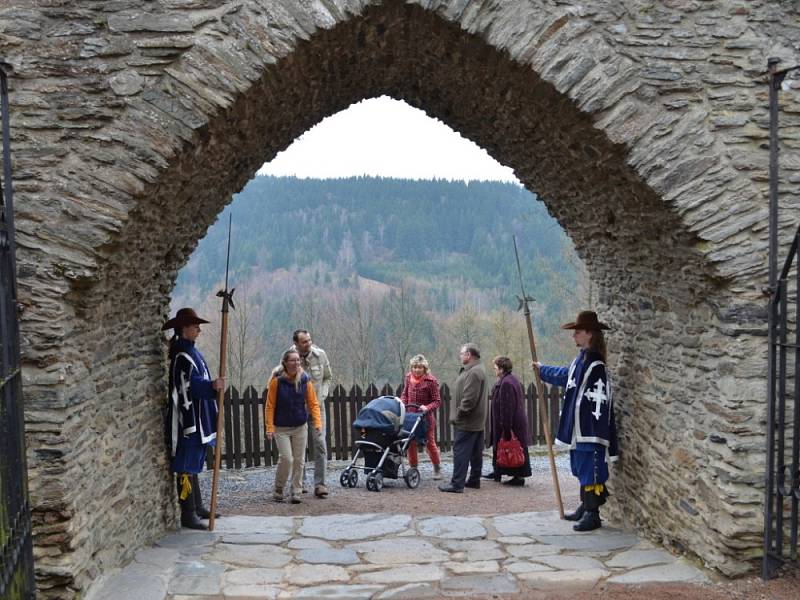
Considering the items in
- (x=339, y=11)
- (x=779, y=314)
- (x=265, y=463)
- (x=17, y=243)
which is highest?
(x=339, y=11)

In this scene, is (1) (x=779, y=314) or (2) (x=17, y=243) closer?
(2) (x=17, y=243)

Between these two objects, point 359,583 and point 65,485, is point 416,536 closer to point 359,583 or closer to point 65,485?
point 359,583

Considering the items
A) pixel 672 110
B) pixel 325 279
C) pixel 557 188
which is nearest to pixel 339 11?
pixel 672 110

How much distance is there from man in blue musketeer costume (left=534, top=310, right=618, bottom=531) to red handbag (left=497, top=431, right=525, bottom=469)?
266 centimetres

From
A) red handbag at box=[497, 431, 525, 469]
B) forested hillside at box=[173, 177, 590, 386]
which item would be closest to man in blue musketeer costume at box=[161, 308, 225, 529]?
red handbag at box=[497, 431, 525, 469]

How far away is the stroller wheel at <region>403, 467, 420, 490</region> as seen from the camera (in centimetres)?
910

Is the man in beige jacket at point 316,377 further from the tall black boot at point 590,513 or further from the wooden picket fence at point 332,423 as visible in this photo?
the tall black boot at point 590,513

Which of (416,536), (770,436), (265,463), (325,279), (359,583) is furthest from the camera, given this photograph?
(325,279)

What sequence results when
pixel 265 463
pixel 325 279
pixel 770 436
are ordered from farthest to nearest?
1. pixel 325 279
2. pixel 265 463
3. pixel 770 436

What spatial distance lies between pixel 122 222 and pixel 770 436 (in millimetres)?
4106

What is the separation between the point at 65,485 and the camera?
14.3ft

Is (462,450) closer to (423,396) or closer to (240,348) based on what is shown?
(423,396)

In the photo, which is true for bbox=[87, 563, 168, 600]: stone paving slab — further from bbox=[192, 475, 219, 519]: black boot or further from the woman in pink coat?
the woman in pink coat

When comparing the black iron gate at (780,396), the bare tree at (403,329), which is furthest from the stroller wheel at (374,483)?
the bare tree at (403,329)
